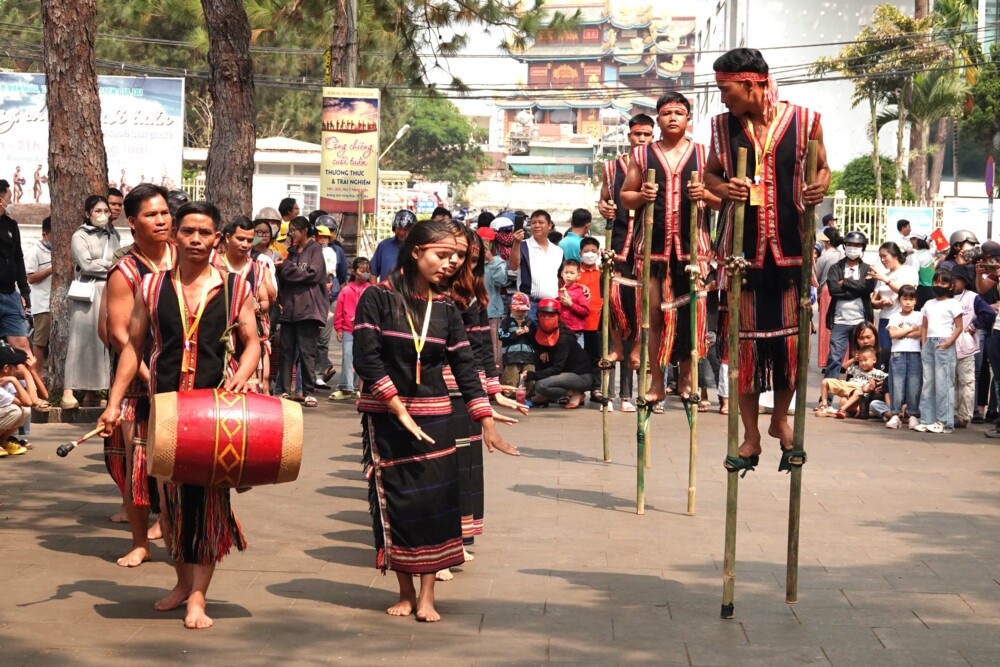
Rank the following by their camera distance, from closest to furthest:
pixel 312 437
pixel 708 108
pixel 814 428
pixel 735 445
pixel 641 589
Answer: pixel 735 445, pixel 641 589, pixel 312 437, pixel 814 428, pixel 708 108

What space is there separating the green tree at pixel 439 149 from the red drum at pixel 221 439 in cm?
9042

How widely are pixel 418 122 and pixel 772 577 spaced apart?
330 ft

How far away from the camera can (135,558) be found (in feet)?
25.5

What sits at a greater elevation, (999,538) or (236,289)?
(236,289)

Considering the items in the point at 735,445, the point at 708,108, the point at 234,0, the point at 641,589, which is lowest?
the point at 641,589

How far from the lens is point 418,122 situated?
106m

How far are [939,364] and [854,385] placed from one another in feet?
3.58

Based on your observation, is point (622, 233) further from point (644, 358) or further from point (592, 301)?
point (592, 301)

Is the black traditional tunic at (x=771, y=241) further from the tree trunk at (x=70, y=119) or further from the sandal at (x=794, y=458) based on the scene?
the tree trunk at (x=70, y=119)

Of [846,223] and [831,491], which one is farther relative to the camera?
[846,223]

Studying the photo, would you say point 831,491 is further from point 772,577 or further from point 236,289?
point 236,289

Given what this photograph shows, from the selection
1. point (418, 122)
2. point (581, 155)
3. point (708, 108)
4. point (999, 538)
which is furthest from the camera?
point (581, 155)

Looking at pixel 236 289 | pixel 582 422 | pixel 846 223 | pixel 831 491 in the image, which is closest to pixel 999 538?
pixel 831 491

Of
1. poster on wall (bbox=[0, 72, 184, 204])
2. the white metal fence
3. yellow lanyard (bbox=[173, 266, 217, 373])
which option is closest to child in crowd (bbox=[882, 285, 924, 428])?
yellow lanyard (bbox=[173, 266, 217, 373])
